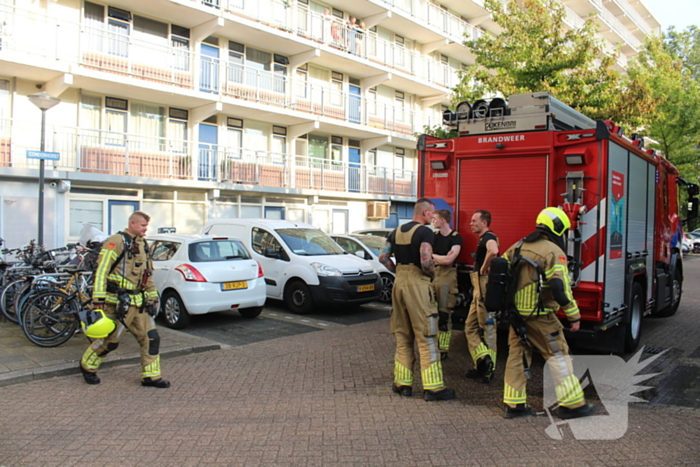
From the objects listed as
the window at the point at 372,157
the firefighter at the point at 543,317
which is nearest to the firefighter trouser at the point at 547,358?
the firefighter at the point at 543,317

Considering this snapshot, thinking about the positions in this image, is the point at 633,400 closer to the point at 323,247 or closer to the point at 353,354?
the point at 353,354

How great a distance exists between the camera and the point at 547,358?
481cm

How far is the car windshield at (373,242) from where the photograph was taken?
41.8 ft

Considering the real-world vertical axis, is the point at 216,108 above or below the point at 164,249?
above

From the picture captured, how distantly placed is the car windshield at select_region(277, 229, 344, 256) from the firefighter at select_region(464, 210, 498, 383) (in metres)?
5.16

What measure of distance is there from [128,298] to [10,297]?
4.13 m

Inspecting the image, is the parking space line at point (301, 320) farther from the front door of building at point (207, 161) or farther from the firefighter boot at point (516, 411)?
the front door of building at point (207, 161)

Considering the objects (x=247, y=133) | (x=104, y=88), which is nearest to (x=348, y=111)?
(x=247, y=133)

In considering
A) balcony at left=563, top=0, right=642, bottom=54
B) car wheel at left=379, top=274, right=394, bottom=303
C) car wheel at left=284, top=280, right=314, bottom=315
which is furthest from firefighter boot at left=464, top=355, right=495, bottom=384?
balcony at left=563, top=0, right=642, bottom=54

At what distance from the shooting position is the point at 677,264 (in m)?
10.2

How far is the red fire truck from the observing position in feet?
20.0

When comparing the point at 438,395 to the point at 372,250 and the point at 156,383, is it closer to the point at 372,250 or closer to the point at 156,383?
the point at 156,383

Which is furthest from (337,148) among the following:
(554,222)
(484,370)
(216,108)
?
(554,222)

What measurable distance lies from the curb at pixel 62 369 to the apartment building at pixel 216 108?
16.4ft
